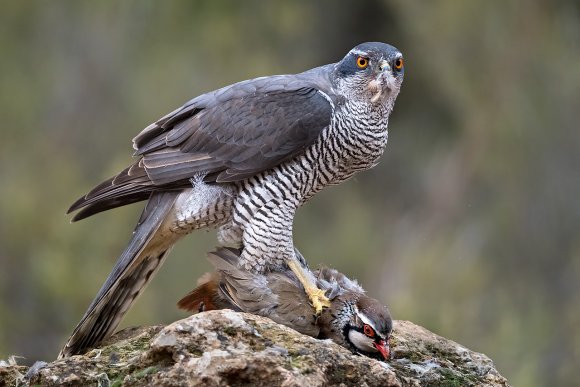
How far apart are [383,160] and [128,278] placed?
10002mm

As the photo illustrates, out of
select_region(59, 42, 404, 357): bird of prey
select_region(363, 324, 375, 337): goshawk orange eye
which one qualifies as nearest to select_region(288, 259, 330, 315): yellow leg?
select_region(59, 42, 404, 357): bird of prey

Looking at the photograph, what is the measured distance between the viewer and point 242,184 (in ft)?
21.5

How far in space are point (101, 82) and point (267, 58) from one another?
2.19 metres

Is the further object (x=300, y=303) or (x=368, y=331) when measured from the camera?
(x=300, y=303)

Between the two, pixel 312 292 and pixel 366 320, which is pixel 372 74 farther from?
pixel 366 320

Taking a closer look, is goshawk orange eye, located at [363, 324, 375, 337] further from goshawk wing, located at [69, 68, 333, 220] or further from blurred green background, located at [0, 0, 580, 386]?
blurred green background, located at [0, 0, 580, 386]

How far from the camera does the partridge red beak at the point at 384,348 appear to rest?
571 cm

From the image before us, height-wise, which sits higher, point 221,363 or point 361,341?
point 361,341

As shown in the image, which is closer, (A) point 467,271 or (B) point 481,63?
(A) point 467,271

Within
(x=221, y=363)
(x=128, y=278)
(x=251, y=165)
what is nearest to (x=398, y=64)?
(x=251, y=165)

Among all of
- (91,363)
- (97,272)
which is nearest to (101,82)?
(97,272)

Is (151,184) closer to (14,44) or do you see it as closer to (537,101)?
(537,101)

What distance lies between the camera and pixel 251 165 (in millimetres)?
6469

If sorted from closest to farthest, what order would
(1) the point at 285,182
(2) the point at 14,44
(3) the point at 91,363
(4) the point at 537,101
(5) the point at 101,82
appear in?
1. (3) the point at 91,363
2. (1) the point at 285,182
3. (4) the point at 537,101
4. (5) the point at 101,82
5. (2) the point at 14,44
